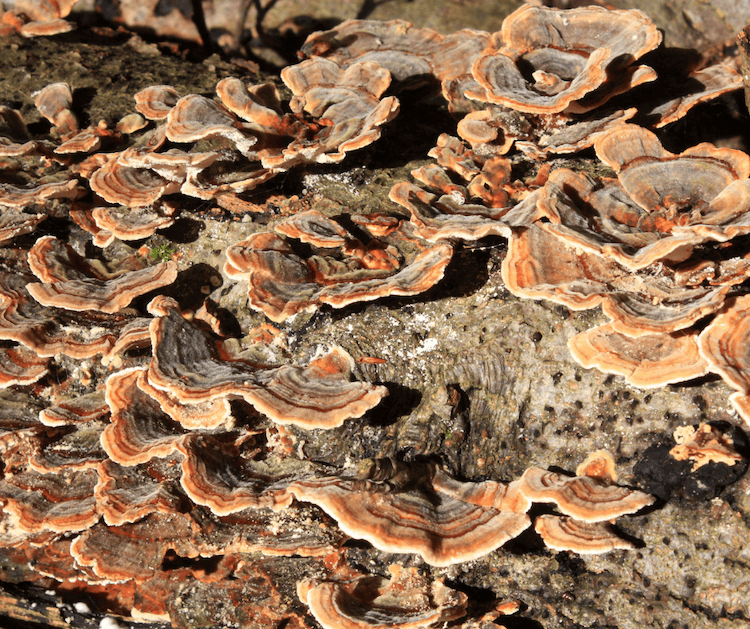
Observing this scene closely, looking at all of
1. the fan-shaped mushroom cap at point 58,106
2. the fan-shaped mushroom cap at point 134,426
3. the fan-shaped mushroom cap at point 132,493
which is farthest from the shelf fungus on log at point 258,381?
the fan-shaped mushroom cap at point 58,106

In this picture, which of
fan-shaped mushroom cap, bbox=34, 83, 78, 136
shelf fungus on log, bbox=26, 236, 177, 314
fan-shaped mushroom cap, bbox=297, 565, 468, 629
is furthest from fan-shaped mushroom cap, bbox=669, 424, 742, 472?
fan-shaped mushroom cap, bbox=34, 83, 78, 136

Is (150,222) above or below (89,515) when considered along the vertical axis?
above

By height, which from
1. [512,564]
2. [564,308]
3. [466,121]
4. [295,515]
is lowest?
[512,564]

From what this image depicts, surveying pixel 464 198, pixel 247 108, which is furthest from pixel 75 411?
pixel 464 198

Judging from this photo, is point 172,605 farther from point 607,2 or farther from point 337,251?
point 607,2

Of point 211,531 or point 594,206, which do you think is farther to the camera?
point 211,531

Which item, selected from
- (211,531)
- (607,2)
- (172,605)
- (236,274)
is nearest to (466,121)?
(236,274)

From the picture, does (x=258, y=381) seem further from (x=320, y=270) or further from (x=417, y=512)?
(x=417, y=512)
